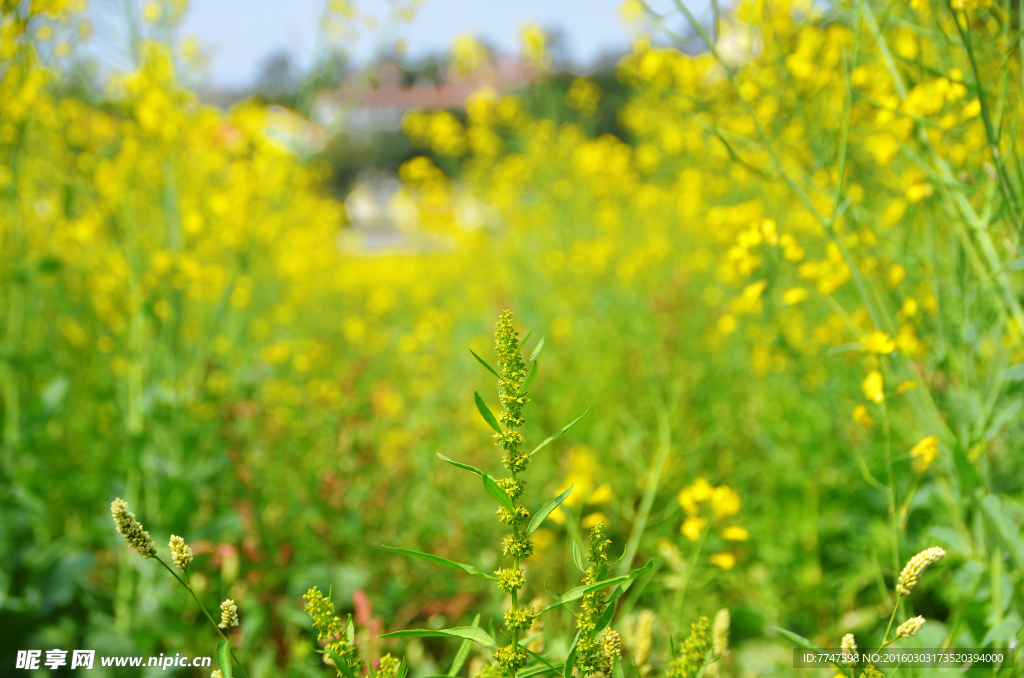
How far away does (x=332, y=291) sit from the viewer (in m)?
6.22

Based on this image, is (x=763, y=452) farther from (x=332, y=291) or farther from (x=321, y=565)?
(x=332, y=291)

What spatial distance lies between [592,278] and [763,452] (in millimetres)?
1749

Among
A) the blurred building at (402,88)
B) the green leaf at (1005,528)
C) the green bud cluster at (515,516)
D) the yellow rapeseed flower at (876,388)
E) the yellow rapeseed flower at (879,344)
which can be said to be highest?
the blurred building at (402,88)

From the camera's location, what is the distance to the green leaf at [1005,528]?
92 cm

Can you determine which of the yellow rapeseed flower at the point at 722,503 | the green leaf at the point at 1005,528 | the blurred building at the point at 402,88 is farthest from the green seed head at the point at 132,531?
the blurred building at the point at 402,88

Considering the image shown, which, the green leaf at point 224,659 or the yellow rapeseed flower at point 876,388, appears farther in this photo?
the yellow rapeseed flower at point 876,388

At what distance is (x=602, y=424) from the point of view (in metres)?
2.25

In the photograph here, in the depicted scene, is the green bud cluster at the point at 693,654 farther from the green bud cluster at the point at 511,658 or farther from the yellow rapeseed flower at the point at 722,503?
the yellow rapeseed flower at the point at 722,503

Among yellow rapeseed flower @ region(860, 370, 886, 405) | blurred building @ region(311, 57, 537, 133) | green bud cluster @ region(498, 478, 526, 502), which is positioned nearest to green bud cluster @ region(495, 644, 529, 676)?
green bud cluster @ region(498, 478, 526, 502)

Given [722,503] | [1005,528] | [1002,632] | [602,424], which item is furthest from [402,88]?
[1002,632]

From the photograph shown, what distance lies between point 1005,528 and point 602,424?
54.7 inches

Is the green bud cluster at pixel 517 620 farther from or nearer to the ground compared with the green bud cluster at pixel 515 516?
nearer to the ground

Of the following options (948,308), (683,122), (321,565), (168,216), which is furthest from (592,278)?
(321,565)

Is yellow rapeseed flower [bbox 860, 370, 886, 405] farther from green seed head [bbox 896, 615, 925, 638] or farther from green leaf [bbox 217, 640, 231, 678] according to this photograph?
green leaf [bbox 217, 640, 231, 678]
